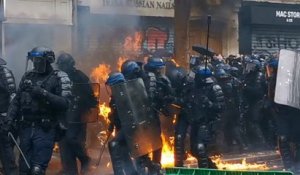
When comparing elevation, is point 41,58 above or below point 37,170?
above

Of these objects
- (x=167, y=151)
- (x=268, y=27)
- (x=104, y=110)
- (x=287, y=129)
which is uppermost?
(x=268, y=27)

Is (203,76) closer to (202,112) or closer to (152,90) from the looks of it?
(202,112)

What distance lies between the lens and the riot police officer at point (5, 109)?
823cm

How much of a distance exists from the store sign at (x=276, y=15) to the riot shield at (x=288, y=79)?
13372 millimetres

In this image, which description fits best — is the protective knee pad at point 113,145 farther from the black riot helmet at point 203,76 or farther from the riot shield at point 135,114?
the black riot helmet at point 203,76

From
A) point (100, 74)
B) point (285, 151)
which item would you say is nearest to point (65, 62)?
point (100, 74)

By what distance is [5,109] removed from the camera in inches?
328

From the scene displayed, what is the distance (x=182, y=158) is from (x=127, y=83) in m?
1.92

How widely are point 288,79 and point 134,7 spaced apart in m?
9.20

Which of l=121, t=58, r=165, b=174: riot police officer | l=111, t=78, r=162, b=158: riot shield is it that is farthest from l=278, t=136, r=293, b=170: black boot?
l=111, t=78, r=162, b=158: riot shield

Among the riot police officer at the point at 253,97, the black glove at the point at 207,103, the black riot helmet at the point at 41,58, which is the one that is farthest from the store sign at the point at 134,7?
the black riot helmet at the point at 41,58

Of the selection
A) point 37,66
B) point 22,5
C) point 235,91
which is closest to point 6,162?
point 37,66

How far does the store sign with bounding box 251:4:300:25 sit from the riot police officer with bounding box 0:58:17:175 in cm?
1565

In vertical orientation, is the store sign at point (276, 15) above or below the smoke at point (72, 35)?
above
